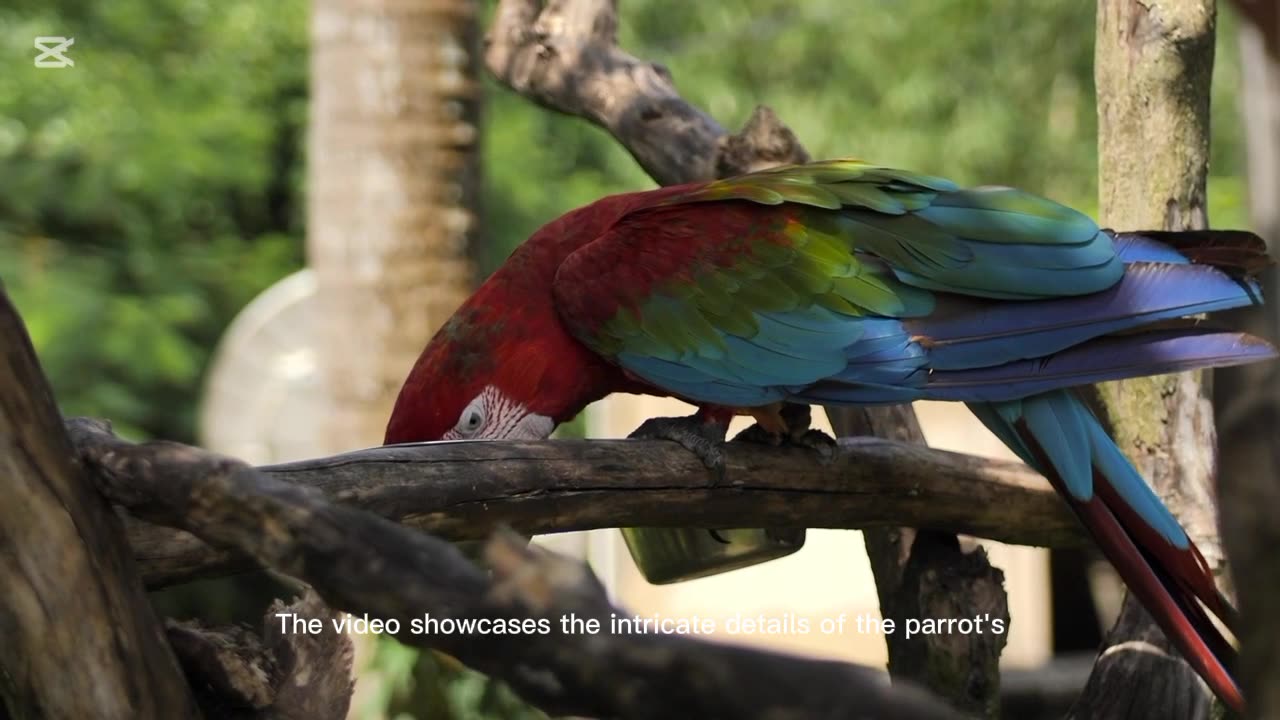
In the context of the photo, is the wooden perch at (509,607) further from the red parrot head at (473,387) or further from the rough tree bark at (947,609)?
the rough tree bark at (947,609)

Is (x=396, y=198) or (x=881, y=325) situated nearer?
(x=881, y=325)

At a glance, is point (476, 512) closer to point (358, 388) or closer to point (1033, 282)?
point (1033, 282)

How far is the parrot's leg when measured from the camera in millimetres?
1876

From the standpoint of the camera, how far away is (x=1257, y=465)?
0.74 m

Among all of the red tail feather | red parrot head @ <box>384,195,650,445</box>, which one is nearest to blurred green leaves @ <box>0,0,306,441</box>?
red parrot head @ <box>384,195,650,445</box>

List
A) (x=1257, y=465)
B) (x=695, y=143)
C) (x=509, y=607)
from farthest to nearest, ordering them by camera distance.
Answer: (x=695, y=143), (x=509, y=607), (x=1257, y=465)

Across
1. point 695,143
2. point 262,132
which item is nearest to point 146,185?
point 262,132

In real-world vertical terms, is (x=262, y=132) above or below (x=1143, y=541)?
above

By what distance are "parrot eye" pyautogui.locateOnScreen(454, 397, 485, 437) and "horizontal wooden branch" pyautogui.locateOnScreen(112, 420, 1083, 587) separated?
25 centimetres

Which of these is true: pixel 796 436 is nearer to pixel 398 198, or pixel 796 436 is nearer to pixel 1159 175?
pixel 1159 175

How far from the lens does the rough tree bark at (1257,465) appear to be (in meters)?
0.70

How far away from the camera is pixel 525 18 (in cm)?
282

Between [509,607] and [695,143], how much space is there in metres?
1.69

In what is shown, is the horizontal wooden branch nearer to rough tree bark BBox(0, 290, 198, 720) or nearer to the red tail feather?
rough tree bark BBox(0, 290, 198, 720)
